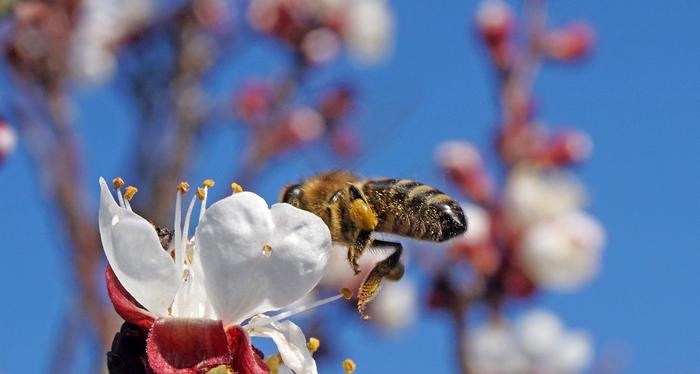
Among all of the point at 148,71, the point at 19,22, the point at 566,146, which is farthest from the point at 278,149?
the point at 19,22

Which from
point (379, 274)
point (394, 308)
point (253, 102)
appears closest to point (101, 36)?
point (253, 102)

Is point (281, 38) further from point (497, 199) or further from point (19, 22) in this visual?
point (19, 22)

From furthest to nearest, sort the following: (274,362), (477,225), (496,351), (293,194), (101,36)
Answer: (101,36) → (496,351) → (477,225) → (293,194) → (274,362)

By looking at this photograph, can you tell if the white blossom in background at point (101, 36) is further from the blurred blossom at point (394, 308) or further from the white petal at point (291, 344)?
the white petal at point (291, 344)

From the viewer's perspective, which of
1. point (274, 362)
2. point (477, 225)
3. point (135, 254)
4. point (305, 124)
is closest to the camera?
point (135, 254)

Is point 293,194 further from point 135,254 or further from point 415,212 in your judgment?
point 135,254

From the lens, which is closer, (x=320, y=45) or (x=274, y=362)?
(x=274, y=362)

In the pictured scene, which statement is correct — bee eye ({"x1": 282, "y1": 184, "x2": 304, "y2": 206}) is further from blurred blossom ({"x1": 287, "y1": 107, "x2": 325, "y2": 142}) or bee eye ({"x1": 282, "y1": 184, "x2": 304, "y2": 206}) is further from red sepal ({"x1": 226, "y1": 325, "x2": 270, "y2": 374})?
blurred blossom ({"x1": 287, "y1": 107, "x2": 325, "y2": 142})

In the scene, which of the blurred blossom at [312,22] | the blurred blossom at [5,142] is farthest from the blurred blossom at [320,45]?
the blurred blossom at [5,142]

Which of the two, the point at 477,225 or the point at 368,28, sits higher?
the point at 368,28
